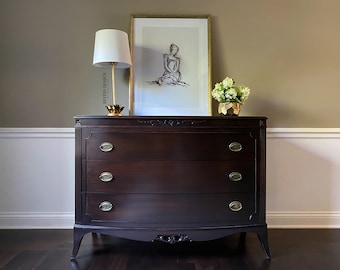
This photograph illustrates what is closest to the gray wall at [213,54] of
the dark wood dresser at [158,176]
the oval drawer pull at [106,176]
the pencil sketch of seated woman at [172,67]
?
the pencil sketch of seated woman at [172,67]

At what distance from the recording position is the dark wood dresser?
1.85 metres

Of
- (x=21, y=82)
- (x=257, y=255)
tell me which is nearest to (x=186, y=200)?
(x=257, y=255)

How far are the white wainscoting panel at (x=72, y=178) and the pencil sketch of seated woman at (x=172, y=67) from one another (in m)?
0.89

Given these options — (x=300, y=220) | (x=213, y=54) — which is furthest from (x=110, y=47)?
(x=300, y=220)

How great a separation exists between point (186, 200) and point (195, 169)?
0.67 feet

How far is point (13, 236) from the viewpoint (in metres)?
2.28

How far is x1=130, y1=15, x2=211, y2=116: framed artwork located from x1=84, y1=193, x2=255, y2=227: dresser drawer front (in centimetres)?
79

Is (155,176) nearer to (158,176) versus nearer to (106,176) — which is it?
(158,176)

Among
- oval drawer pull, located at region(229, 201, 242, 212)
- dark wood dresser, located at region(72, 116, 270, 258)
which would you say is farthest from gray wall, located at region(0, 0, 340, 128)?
oval drawer pull, located at region(229, 201, 242, 212)

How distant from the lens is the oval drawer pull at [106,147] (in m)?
1.85

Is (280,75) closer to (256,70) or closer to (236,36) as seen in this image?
(256,70)

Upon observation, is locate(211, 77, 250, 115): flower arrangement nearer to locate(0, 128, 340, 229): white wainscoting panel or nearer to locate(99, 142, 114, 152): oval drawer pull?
locate(0, 128, 340, 229): white wainscoting panel

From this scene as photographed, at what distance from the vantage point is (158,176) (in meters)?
1.86

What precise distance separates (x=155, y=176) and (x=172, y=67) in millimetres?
1004
